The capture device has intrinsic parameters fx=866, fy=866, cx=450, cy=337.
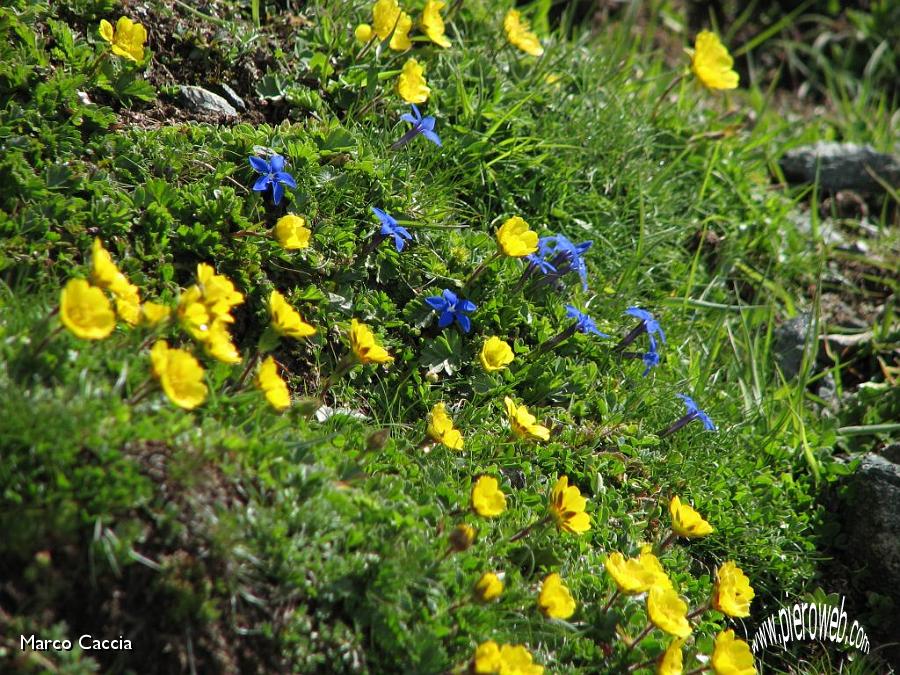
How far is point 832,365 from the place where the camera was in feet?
12.2

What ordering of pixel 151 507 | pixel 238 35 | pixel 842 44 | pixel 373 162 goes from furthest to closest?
pixel 842 44
pixel 238 35
pixel 373 162
pixel 151 507

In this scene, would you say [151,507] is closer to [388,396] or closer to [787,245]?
[388,396]

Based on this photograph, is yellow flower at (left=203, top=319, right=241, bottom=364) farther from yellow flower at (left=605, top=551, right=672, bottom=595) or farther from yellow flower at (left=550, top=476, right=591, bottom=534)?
yellow flower at (left=605, top=551, right=672, bottom=595)

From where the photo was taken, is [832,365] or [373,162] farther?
[832,365]

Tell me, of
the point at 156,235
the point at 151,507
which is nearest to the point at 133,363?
the point at 151,507

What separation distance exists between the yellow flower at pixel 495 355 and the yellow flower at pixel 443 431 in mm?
278

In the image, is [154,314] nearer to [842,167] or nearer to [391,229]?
[391,229]

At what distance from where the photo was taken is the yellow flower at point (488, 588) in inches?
81.3

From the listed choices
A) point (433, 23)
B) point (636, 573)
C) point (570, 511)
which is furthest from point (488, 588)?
point (433, 23)

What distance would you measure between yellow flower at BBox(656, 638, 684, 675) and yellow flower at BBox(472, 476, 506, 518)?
0.56 metres

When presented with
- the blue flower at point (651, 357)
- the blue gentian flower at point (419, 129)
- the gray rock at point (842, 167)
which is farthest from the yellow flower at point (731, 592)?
the gray rock at point (842, 167)

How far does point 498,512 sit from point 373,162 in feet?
4.25

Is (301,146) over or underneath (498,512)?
over

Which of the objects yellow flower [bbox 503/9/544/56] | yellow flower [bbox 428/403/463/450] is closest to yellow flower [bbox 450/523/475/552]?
yellow flower [bbox 428/403/463/450]
